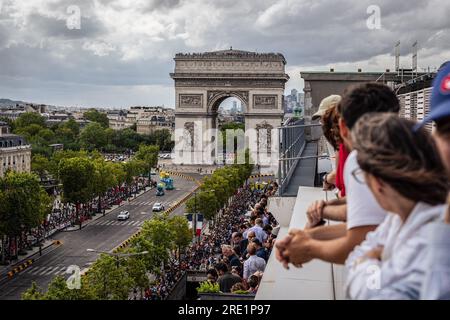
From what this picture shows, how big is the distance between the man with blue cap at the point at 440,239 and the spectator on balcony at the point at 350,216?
1.22ft

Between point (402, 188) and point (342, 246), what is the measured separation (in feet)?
1.56

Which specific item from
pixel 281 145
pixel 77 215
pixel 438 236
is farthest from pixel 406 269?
pixel 77 215

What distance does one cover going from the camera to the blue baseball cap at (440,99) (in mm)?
1451

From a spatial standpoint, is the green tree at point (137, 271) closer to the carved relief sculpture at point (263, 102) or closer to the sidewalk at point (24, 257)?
the sidewalk at point (24, 257)

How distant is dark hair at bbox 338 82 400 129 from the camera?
2.07 metres

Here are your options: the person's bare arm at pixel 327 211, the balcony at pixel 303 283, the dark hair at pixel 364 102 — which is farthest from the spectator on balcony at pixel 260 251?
the dark hair at pixel 364 102

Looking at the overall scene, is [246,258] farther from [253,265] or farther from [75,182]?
[75,182]

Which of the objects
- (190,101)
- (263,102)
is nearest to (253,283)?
(263,102)

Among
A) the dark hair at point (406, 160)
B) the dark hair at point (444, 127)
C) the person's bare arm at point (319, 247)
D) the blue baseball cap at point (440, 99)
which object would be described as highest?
the blue baseball cap at point (440, 99)

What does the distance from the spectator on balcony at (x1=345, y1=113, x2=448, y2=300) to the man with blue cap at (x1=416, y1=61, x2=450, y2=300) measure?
0.6 inches

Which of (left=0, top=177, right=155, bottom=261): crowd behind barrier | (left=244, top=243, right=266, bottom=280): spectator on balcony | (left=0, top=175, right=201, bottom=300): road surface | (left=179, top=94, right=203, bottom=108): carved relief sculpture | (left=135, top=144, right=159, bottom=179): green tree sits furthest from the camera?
(left=135, top=144, right=159, bottom=179): green tree

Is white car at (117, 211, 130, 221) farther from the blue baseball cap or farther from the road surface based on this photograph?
the blue baseball cap

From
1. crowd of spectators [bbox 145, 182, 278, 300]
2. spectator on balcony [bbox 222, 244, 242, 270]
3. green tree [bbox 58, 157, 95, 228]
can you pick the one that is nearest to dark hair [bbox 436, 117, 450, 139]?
crowd of spectators [bbox 145, 182, 278, 300]

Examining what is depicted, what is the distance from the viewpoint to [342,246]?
1.90m
